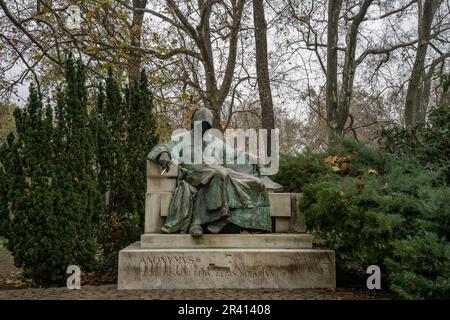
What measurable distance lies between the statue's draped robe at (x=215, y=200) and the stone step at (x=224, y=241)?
5.3 inches

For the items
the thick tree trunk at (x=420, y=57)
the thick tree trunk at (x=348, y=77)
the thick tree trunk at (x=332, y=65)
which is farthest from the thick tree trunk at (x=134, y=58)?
the thick tree trunk at (x=420, y=57)

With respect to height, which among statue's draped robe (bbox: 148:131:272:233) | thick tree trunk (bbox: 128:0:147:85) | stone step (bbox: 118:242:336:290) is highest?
thick tree trunk (bbox: 128:0:147:85)

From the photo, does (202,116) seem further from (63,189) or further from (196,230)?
(63,189)

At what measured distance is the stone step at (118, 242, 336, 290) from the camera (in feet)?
20.2

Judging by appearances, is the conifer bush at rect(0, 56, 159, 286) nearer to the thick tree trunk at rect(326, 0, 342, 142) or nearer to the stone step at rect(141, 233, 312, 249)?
the stone step at rect(141, 233, 312, 249)

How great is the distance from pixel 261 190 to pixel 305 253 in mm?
1120

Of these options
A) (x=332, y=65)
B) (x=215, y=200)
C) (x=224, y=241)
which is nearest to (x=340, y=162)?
(x=215, y=200)

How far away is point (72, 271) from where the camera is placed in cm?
681

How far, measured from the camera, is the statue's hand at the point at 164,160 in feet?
22.4

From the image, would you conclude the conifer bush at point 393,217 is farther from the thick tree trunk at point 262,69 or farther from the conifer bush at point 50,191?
the thick tree trunk at point 262,69

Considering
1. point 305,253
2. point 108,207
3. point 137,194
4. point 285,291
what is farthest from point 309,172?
point 108,207

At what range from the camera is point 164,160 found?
22.4 ft

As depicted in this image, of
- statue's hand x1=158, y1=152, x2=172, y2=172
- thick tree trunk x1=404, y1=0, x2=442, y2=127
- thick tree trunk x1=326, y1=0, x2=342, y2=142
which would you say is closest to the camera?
statue's hand x1=158, y1=152, x2=172, y2=172

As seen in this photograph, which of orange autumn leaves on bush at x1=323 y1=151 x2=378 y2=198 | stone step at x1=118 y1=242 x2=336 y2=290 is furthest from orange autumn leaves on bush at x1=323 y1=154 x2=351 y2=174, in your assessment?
stone step at x1=118 y1=242 x2=336 y2=290
